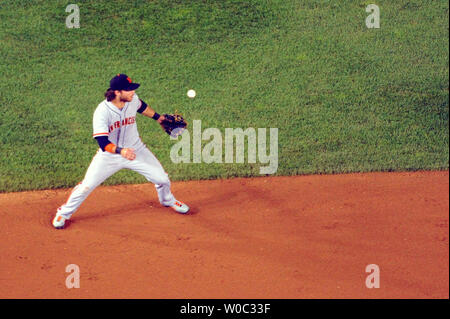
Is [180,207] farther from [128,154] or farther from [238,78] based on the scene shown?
[238,78]

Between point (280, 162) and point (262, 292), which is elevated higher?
point (280, 162)

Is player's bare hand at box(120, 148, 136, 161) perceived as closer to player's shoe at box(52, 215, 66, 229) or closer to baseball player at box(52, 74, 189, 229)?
baseball player at box(52, 74, 189, 229)

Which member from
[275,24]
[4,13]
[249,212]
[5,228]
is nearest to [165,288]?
[249,212]

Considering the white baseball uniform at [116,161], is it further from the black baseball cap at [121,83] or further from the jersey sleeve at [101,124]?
the black baseball cap at [121,83]

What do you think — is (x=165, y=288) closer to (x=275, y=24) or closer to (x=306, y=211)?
(x=306, y=211)

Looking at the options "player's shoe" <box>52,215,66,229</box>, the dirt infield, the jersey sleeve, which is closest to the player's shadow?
the dirt infield

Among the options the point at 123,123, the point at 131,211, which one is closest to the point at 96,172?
the point at 123,123
